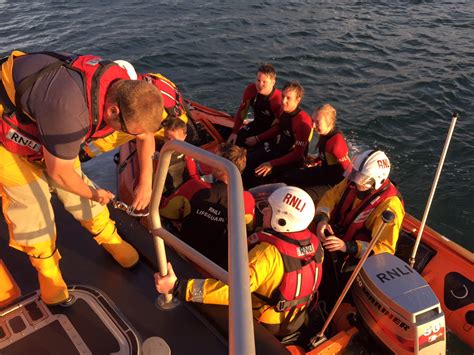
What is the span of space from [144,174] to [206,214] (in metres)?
0.59

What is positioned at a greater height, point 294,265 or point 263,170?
point 294,265

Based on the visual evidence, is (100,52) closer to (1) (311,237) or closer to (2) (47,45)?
(2) (47,45)

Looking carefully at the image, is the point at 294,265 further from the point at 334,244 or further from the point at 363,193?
the point at 363,193

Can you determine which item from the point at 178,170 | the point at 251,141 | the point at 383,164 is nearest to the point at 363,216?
the point at 383,164

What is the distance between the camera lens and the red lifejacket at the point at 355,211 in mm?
3148

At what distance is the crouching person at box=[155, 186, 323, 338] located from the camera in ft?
7.62

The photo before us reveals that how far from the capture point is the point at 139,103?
73.5 inches

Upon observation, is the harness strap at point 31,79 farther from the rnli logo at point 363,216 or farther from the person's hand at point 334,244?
the rnli logo at point 363,216

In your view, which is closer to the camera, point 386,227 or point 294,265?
point 294,265

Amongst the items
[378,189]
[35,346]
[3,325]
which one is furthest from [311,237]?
[3,325]

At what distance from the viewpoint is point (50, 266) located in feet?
8.11

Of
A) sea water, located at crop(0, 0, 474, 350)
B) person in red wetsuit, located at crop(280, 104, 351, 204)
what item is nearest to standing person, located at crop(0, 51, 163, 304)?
person in red wetsuit, located at crop(280, 104, 351, 204)

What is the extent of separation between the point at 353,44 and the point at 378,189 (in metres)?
9.30

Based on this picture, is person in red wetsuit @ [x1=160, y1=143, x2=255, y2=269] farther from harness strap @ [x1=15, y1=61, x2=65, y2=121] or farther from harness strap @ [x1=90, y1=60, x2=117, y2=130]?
harness strap @ [x1=15, y1=61, x2=65, y2=121]
